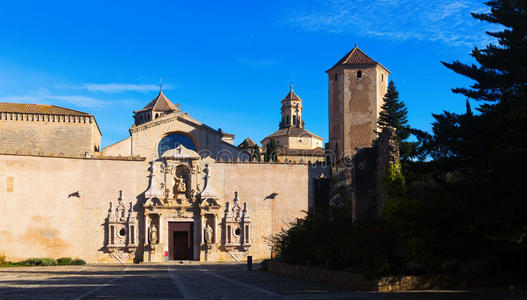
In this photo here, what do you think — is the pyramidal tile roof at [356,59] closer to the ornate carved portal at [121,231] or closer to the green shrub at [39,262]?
the ornate carved portal at [121,231]

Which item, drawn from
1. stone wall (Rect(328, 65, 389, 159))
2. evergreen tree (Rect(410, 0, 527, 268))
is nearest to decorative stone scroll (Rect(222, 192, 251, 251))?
stone wall (Rect(328, 65, 389, 159))

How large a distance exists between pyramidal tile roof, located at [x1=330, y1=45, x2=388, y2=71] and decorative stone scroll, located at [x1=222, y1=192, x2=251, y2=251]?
17.2 m

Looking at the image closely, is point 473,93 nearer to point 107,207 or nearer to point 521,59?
point 521,59

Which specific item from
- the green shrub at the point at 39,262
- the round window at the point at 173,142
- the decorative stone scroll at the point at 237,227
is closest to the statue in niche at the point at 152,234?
the decorative stone scroll at the point at 237,227

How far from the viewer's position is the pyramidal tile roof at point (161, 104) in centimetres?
6919

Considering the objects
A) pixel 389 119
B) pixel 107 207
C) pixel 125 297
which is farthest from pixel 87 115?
pixel 125 297

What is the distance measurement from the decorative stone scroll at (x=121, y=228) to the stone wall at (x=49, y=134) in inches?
396

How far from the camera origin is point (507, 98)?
13664 mm

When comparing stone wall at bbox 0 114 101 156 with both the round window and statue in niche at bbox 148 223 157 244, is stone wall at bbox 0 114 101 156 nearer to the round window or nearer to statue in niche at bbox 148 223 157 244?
the round window

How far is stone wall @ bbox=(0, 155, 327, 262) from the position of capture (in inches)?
1152

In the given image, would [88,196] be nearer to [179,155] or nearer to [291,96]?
[179,155]

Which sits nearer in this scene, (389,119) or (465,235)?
(465,235)

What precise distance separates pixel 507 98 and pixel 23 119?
112ft

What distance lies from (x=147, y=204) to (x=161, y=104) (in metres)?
39.6
